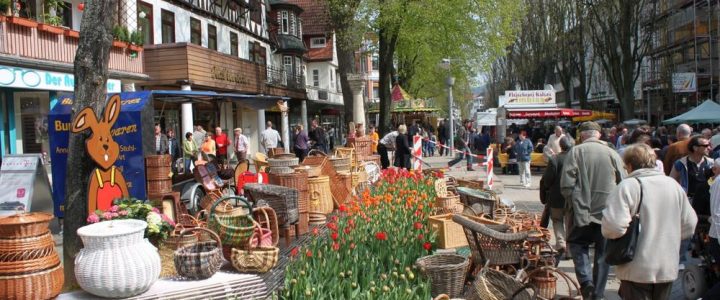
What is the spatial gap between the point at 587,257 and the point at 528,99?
2330 centimetres

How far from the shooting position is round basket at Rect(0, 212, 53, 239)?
4289 mm

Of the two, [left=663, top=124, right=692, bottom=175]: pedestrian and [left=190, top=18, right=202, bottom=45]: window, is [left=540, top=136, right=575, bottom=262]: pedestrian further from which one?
[left=190, top=18, right=202, bottom=45]: window

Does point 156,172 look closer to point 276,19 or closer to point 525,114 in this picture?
point 525,114

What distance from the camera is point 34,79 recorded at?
43.5 ft

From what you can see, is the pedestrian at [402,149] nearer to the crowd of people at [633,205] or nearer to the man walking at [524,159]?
the man walking at [524,159]

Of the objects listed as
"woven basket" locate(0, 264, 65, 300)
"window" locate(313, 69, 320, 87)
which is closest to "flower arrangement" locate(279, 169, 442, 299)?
"woven basket" locate(0, 264, 65, 300)

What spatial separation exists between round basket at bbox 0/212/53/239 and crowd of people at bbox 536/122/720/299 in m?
4.01

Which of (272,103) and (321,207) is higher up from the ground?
(272,103)

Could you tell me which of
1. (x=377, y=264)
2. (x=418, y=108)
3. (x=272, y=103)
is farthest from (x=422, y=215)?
(x=418, y=108)

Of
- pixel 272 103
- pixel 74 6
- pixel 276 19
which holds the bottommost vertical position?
pixel 272 103

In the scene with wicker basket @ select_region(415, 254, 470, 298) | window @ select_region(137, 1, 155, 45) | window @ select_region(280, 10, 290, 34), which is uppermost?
window @ select_region(280, 10, 290, 34)

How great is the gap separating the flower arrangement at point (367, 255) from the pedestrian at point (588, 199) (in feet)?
4.67

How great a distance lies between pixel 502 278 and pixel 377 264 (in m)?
1.03

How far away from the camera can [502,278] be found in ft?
16.3
